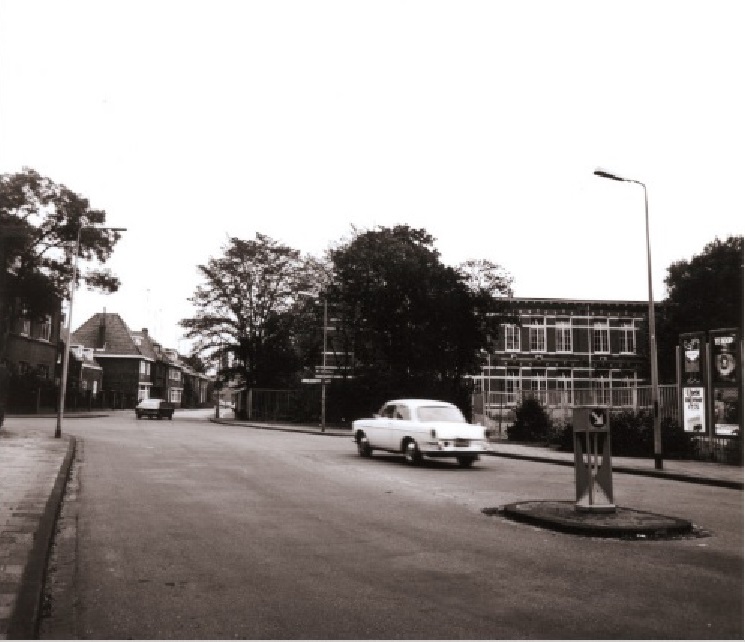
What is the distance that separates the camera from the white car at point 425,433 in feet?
58.5

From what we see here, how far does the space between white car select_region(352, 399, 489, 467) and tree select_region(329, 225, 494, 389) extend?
2019cm

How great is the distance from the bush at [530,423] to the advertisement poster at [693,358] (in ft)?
26.3

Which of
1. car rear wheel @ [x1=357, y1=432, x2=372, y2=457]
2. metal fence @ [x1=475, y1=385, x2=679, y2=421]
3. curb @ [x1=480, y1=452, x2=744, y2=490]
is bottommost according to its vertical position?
curb @ [x1=480, y1=452, x2=744, y2=490]

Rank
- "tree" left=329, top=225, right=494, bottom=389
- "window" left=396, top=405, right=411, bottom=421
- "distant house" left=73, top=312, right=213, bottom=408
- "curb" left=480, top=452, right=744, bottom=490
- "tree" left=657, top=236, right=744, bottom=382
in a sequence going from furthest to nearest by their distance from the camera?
A: "distant house" left=73, top=312, right=213, bottom=408, "tree" left=657, top=236, right=744, bottom=382, "tree" left=329, top=225, right=494, bottom=389, "window" left=396, top=405, right=411, bottom=421, "curb" left=480, top=452, right=744, bottom=490

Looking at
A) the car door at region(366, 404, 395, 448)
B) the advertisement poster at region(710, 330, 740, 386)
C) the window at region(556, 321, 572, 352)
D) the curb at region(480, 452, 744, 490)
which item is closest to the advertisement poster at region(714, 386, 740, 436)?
the advertisement poster at region(710, 330, 740, 386)

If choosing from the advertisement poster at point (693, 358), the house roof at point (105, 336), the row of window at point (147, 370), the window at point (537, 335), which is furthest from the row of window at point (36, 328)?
the advertisement poster at point (693, 358)

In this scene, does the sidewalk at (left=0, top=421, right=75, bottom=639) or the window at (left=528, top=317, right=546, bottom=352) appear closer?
the sidewalk at (left=0, top=421, right=75, bottom=639)

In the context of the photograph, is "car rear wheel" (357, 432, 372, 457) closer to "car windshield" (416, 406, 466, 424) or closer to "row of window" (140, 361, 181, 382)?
"car windshield" (416, 406, 466, 424)

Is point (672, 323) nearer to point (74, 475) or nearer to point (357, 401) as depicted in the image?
point (357, 401)

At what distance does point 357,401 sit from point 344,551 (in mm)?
34932

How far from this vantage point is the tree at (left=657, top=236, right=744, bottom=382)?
47.0 meters

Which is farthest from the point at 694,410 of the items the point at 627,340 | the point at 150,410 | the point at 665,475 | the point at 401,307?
the point at 627,340

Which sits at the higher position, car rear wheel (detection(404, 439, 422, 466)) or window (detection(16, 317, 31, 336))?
window (detection(16, 317, 31, 336))

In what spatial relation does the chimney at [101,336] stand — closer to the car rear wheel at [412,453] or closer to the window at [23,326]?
the window at [23,326]
